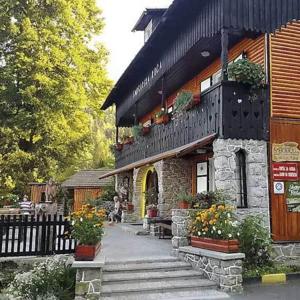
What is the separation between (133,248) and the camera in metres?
10.8

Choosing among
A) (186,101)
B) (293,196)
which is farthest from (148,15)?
(293,196)

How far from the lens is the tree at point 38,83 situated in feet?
77.1

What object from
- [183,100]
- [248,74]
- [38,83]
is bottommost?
[183,100]

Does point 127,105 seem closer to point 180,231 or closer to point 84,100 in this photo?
point 84,100

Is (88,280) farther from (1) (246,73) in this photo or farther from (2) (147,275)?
(1) (246,73)

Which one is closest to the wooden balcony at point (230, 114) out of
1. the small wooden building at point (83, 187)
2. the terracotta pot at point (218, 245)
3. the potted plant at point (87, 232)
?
the terracotta pot at point (218, 245)

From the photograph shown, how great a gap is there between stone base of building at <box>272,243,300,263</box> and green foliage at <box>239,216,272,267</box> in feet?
2.59

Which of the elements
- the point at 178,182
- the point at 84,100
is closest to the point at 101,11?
the point at 84,100

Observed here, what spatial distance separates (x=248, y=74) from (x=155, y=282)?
5853 millimetres

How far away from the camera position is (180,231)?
10000 mm

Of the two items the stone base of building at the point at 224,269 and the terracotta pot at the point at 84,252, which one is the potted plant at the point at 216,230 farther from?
the terracotta pot at the point at 84,252

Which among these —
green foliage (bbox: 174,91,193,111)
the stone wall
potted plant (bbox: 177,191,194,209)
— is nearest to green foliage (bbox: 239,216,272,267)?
the stone wall

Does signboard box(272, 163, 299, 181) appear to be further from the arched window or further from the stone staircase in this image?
the stone staircase

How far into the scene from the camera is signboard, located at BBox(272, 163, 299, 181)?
34.7 feet
